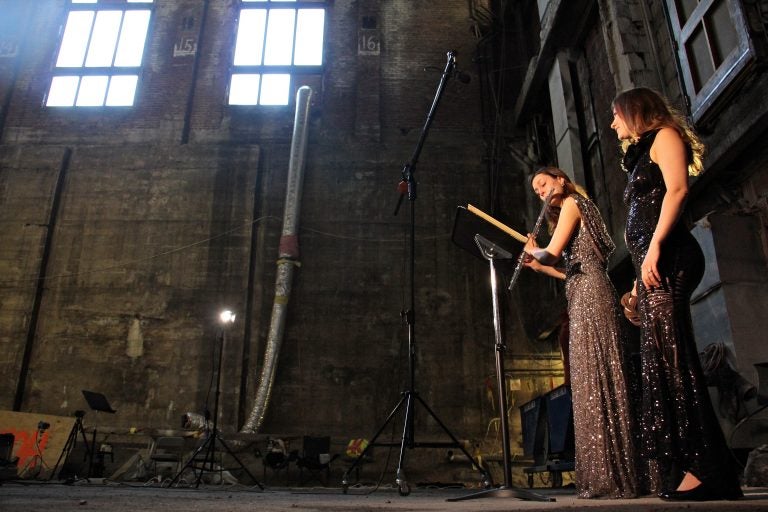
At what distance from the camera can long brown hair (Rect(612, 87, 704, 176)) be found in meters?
2.09

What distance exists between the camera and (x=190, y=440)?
305 inches

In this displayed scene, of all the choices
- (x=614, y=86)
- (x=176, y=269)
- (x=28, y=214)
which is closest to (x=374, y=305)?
(x=176, y=269)

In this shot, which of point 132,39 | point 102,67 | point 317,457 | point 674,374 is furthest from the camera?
point 132,39

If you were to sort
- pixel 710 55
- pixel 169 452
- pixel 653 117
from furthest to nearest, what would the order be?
pixel 169 452 → pixel 710 55 → pixel 653 117

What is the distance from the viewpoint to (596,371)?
2.38 m

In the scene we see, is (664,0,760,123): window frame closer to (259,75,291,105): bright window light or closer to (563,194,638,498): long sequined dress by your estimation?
(563,194,638,498): long sequined dress

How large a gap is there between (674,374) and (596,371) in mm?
466

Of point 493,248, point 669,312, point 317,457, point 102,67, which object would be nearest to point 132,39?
point 102,67

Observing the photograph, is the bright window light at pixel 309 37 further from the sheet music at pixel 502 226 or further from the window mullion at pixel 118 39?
the sheet music at pixel 502 226

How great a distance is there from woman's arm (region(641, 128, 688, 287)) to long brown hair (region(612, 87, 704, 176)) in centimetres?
6

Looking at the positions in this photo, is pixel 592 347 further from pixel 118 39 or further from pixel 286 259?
pixel 118 39

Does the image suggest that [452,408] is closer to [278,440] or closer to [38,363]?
[278,440]

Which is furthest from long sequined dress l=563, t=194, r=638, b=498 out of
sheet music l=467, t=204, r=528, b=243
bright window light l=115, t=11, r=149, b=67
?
bright window light l=115, t=11, r=149, b=67

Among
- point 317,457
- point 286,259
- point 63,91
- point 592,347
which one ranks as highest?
point 63,91
